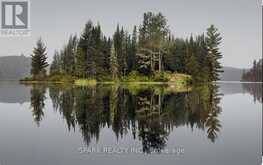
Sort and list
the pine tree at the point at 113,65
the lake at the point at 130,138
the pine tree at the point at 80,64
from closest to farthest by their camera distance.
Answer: the lake at the point at 130,138
the pine tree at the point at 113,65
the pine tree at the point at 80,64

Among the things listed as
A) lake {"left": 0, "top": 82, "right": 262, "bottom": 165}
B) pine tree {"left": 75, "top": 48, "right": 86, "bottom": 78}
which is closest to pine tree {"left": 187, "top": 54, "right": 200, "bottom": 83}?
pine tree {"left": 75, "top": 48, "right": 86, "bottom": 78}

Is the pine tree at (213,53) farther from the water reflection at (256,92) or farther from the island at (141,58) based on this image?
the water reflection at (256,92)

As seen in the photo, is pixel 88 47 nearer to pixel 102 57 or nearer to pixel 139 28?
pixel 102 57

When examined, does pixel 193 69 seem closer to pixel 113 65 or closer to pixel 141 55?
pixel 141 55

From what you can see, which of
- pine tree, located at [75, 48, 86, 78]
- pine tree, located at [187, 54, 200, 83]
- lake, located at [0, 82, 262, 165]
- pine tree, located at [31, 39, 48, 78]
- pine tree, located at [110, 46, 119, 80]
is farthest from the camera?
pine tree, located at [31, 39, 48, 78]

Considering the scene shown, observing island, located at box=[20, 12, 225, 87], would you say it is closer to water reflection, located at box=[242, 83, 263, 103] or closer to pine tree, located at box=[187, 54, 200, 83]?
pine tree, located at box=[187, 54, 200, 83]

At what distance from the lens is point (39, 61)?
52.9 meters

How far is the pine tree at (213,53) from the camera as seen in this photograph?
150 feet

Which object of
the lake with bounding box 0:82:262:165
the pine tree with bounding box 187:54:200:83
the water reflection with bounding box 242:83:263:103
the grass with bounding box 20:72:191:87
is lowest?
the lake with bounding box 0:82:262:165

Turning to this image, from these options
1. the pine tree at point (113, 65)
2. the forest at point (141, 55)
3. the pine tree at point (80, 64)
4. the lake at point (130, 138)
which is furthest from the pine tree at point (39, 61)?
the lake at point (130, 138)

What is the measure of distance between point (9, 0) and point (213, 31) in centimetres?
3110

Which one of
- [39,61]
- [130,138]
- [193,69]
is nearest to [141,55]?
[193,69]

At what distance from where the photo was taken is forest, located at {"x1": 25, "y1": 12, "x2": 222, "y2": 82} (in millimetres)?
45375

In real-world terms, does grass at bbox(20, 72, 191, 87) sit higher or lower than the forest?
lower
